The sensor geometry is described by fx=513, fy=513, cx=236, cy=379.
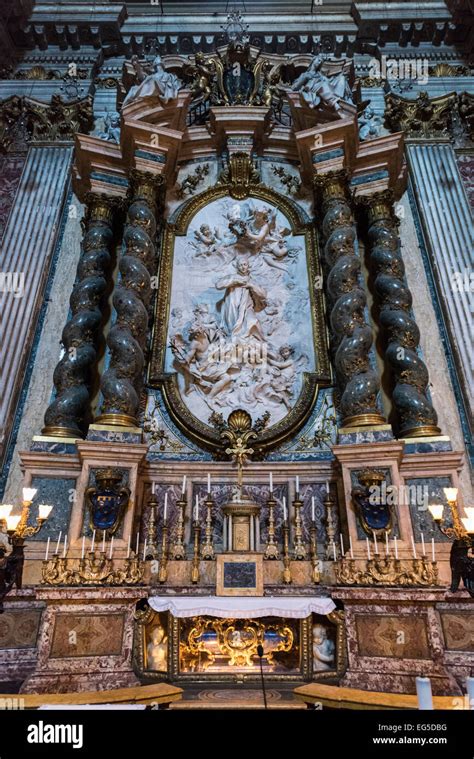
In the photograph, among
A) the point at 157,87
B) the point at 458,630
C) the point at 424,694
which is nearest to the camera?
the point at 424,694

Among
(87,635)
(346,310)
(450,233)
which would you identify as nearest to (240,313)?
(346,310)

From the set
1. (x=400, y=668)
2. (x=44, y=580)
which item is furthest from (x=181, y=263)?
(x=400, y=668)

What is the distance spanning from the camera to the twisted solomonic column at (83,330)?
23.2 feet

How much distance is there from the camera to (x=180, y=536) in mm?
6320

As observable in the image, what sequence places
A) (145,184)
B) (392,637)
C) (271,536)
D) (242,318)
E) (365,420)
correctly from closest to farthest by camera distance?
(392,637)
(271,536)
(365,420)
(242,318)
(145,184)

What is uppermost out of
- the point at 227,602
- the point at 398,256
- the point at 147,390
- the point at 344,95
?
the point at 344,95

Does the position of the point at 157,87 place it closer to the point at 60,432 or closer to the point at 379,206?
the point at 379,206

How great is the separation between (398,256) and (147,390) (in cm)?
463

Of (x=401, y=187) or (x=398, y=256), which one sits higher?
(x=401, y=187)

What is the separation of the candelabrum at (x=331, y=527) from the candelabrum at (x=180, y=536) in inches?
71.5

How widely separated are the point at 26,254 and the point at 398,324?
638 centimetres

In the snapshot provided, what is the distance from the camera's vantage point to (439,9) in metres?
11.4

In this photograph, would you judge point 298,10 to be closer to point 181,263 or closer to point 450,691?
point 181,263

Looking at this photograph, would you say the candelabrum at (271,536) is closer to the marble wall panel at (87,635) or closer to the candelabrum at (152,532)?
the candelabrum at (152,532)
